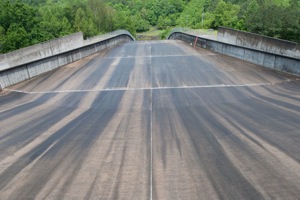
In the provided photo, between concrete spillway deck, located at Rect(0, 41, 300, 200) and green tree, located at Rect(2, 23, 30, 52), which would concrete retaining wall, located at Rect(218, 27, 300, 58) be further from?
green tree, located at Rect(2, 23, 30, 52)

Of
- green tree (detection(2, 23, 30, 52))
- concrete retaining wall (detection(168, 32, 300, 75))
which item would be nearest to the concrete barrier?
concrete retaining wall (detection(168, 32, 300, 75))

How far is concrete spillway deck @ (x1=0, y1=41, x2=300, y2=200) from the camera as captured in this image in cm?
599

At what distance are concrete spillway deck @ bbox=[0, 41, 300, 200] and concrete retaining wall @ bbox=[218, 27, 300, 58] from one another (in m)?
2.50

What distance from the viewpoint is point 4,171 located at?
677cm

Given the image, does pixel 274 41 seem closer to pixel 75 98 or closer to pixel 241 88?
pixel 241 88

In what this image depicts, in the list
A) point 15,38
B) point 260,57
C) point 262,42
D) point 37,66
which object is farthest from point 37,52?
point 15,38

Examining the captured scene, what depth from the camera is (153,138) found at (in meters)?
8.17

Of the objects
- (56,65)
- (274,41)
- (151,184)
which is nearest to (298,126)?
(151,184)

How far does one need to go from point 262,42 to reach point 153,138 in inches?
570

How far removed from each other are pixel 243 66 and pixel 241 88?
15.7 ft

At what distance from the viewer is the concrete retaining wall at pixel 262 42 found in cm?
1602

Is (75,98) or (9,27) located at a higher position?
(9,27)

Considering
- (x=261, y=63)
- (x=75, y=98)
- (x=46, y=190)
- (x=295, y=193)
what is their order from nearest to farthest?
1. (x=295, y=193)
2. (x=46, y=190)
3. (x=75, y=98)
4. (x=261, y=63)

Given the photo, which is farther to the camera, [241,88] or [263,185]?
[241,88]
